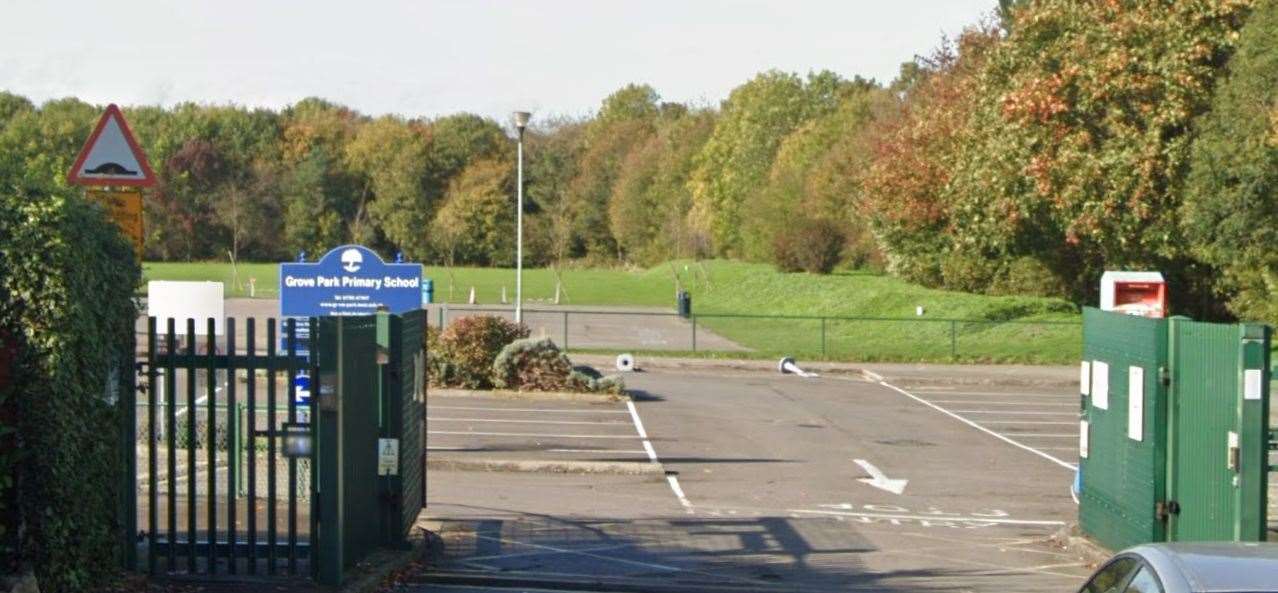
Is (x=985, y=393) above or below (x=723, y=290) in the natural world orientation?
below

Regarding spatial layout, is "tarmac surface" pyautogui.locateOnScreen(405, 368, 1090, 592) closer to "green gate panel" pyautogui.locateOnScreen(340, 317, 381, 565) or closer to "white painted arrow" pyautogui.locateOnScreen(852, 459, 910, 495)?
"white painted arrow" pyautogui.locateOnScreen(852, 459, 910, 495)

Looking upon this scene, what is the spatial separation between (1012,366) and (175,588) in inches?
1239

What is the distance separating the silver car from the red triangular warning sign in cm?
719

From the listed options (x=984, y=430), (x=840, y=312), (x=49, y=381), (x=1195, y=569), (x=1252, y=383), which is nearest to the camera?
(x=1195, y=569)

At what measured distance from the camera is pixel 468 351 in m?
29.0

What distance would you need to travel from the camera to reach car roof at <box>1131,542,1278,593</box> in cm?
518

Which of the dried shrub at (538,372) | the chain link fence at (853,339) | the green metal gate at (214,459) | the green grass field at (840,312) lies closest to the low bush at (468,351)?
the dried shrub at (538,372)

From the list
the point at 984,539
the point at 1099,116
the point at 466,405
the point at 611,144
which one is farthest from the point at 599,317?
the point at 611,144

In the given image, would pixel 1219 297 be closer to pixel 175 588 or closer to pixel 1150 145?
pixel 1150 145

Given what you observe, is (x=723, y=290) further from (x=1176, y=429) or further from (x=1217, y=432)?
(x=1217, y=432)

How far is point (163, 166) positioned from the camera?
285ft

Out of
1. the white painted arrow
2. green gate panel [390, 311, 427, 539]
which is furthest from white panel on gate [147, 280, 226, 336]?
the white painted arrow

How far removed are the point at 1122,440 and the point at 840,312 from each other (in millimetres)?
38376

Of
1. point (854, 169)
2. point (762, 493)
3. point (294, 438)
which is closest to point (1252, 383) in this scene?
point (294, 438)
